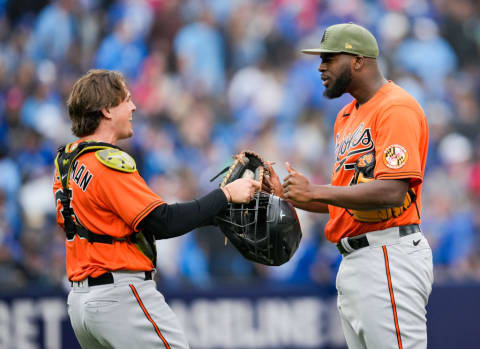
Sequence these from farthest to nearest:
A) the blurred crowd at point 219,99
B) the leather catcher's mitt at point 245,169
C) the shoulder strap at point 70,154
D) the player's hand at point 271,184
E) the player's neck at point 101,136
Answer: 1. the blurred crowd at point 219,99
2. the player's hand at point 271,184
3. the leather catcher's mitt at point 245,169
4. the player's neck at point 101,136
5. the shoulder strap at point 70,154

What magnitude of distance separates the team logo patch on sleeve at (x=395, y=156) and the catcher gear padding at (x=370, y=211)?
0.45 feet

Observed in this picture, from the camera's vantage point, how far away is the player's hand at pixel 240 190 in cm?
366

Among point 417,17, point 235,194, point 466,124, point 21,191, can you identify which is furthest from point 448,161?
point 235,194

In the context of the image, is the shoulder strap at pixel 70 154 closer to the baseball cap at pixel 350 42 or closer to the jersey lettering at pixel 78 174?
the jersey lettering at pixel 78 174

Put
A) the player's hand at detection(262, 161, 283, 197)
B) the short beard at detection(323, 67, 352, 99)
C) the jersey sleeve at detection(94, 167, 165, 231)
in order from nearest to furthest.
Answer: the jersey sleeve at detection(94, 167, 165, 231), the short beard at detection(323, 67, 352, 99), the player's hand at detection(262, 161, 283, 197)

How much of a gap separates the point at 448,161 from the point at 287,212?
6.10m

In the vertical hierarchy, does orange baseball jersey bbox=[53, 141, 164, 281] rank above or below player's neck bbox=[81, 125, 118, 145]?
below

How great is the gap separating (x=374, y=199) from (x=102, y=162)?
1382mm

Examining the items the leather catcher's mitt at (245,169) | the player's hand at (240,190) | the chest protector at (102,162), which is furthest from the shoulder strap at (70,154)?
the leather catcher's mitt at (245,169)

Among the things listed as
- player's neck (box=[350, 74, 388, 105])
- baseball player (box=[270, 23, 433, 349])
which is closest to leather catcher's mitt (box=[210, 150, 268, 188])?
baseball player (box=[270, 23, 433, 349])

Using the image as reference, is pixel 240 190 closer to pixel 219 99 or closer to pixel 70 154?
pixel 70 154

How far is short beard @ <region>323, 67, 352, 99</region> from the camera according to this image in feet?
12.6

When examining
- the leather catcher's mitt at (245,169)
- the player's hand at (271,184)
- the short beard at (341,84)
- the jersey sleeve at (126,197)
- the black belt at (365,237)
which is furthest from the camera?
the player's hand at (271,184)

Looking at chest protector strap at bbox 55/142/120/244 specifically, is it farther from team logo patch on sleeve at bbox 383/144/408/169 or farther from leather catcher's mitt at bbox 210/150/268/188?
team logo patch on sleeve at bbox 383/144/408/169
